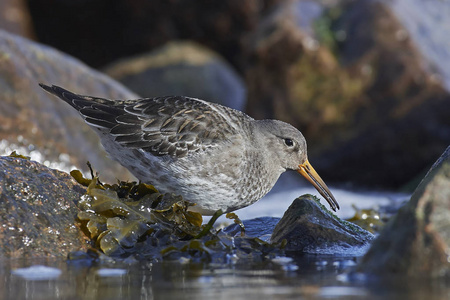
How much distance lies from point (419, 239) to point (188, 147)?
290 cm

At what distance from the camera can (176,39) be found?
1716cm

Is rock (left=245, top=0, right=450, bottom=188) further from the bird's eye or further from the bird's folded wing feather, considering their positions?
the bird's folded wing feather

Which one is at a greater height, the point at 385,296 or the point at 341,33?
the point at 341,33

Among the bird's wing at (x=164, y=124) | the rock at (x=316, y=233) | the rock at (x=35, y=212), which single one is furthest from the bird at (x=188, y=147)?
the rock at (x=35, y=212)

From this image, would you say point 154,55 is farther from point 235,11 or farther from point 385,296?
point 385,296

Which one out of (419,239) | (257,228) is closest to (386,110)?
(257,228)

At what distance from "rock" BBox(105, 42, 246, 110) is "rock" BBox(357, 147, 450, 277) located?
1140cm

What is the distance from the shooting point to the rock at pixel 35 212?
5.02m

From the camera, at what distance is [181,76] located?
1623 centimetres

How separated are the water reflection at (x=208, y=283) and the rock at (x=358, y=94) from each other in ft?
23.2

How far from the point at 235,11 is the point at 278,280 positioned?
1319cm

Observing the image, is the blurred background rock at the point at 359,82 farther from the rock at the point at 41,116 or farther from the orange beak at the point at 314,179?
the orange beak at the point at 314,179

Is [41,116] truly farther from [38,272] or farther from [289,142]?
[38,272]

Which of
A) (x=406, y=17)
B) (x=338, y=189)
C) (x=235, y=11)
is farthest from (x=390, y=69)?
(x=235, y=11)
